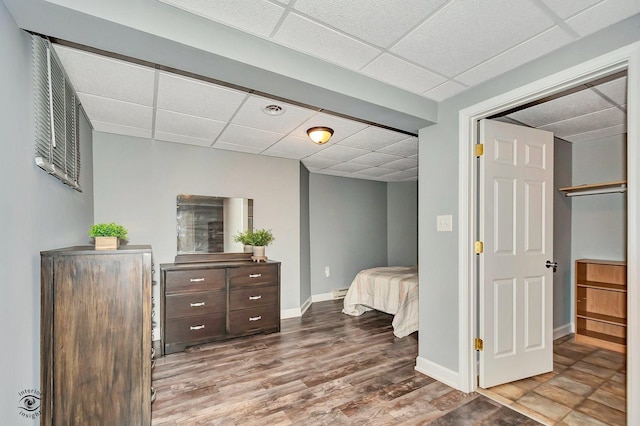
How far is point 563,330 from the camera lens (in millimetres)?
3797

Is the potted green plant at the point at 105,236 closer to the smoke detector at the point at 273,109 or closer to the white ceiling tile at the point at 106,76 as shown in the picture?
the white ceiling tile at the point at 106,76

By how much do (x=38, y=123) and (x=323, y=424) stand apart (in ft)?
7.91

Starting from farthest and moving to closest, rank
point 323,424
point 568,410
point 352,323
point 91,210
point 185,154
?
point 352,323 → point 185,154 → point 91,210 → point 568,410 → point 323,424

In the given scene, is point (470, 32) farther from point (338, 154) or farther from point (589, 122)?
point (338, 154)

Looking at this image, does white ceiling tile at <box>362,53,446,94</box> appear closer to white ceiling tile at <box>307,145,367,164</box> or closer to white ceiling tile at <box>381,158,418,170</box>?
white ceiling tile at <box>307,145,367,164</box>

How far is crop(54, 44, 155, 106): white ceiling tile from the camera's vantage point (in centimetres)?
201

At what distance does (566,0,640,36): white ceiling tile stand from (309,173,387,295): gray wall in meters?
4.32

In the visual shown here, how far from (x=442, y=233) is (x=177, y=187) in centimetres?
307

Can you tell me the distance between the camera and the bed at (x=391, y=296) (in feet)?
12.7

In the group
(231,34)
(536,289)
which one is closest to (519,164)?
(536,289)

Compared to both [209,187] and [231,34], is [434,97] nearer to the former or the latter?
[231,34]

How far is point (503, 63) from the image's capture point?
6.97 feet

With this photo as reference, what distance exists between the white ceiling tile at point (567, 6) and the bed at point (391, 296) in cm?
307

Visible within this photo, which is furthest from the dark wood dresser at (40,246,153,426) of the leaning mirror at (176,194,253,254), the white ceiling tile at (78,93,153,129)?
the leaning mirror at (176,194,253,254)
